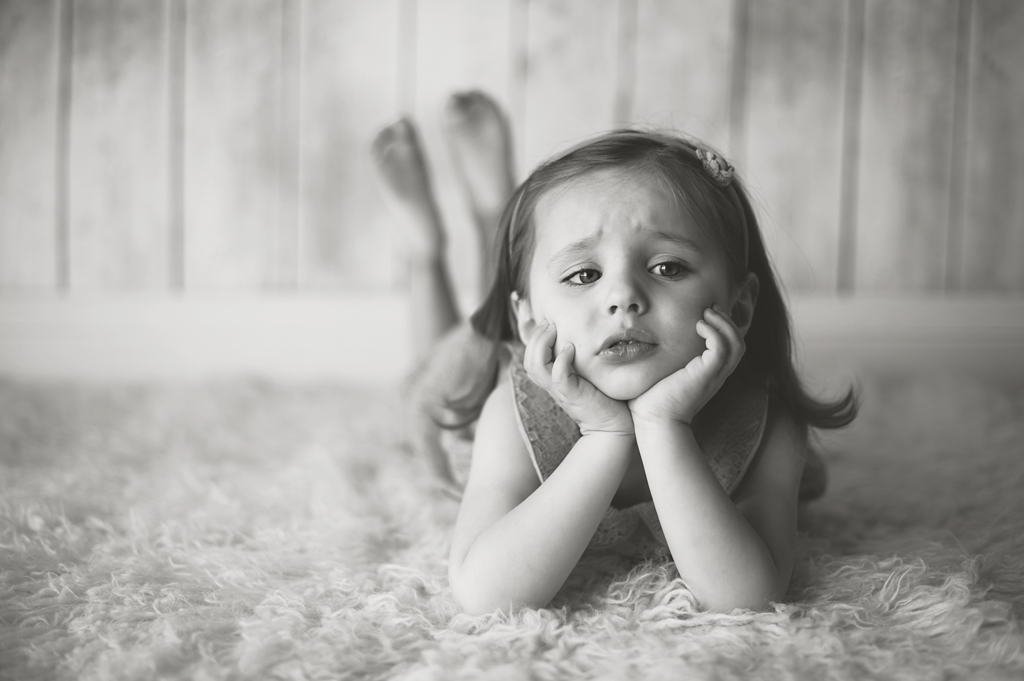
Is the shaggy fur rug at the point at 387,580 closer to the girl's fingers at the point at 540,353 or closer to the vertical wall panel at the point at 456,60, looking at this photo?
the girl's fingers at the point at 540,353

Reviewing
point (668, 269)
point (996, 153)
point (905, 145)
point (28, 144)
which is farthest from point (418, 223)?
point (996, 153)

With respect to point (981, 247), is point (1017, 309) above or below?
below

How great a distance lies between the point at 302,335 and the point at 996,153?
66.3 inches

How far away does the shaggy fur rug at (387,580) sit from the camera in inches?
20.9

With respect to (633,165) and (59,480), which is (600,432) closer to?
(633,165)

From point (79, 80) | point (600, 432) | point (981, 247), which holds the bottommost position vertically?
point (600, 432)

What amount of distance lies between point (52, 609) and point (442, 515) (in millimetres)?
381

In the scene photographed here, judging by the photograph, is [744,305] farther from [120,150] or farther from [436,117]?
[120,150]

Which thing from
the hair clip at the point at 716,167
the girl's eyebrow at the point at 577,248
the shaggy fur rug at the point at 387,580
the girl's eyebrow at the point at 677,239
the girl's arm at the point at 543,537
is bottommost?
the shaggy fur rug at the point at 387,580

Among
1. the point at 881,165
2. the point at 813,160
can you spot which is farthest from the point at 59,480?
the point at 881,165

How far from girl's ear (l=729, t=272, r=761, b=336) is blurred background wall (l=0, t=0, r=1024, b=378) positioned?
3.59ft

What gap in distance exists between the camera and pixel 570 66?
1.77 metres

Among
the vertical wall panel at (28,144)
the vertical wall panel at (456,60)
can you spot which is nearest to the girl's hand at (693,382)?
the vertical wall panel at (456,60)

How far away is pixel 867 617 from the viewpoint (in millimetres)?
597
